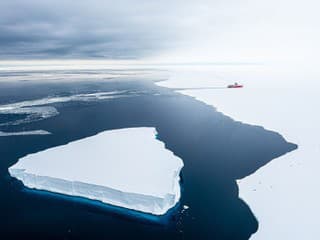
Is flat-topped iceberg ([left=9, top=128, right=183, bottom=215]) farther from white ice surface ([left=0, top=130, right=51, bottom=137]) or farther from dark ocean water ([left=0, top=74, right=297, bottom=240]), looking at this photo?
white ice surface ([left=0, top=130, right=51, bottom=137])

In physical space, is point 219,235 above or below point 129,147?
below

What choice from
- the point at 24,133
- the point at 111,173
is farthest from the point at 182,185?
the point at 24,133

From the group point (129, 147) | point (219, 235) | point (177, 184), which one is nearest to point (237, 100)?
point (129, 147)

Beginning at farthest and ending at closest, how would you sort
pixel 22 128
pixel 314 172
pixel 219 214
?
1. pixel 22 128
2. pixel 314 172
3. pixel 219 214

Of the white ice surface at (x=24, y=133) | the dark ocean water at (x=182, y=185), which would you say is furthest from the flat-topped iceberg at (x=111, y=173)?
the white ice surface at (x=24, y=133)

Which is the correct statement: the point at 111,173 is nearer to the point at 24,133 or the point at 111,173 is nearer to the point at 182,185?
the point at 182,185

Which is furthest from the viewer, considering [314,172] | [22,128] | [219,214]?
[22,128]

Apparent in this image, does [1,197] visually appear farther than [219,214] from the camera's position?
Yes

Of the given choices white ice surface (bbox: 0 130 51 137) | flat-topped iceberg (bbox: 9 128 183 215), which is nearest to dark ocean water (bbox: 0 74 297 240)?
flat-topped iceberg (bbox: 9 128 183 215)

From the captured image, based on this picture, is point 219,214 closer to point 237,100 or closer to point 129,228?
point 129,228
